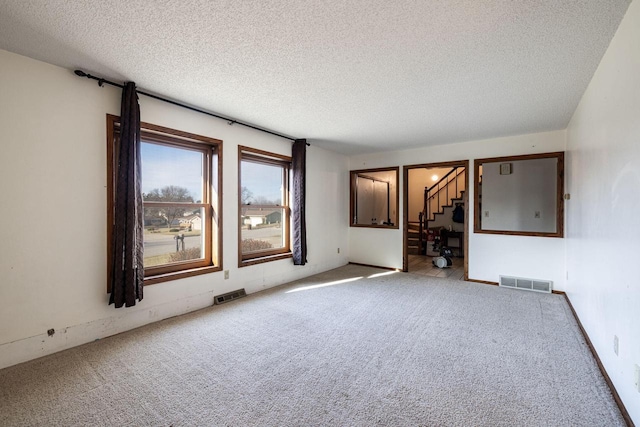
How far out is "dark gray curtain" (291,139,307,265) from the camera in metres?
4.63

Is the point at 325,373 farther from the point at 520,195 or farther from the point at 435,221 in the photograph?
the point at 435,221

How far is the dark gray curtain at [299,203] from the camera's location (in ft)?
15.2

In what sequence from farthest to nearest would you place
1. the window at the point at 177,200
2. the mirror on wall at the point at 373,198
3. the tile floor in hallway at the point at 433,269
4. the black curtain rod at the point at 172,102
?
the mirror on wall at the point at 373,198 → the tile floor in hallway at the point at 433,269 → the window at the point at 177,200 → the black curtain rod at the point at 172,102

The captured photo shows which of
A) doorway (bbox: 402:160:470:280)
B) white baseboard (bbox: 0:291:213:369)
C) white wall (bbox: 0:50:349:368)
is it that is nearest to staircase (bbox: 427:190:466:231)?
doorway (bbox: 402:160:470:280)

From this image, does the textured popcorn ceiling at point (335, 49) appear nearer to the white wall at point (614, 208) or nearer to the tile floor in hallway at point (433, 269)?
the white wall at point (614, 208)

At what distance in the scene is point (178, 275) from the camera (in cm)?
321

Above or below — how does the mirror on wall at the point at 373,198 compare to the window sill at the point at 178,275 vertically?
above

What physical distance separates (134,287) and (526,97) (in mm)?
4432

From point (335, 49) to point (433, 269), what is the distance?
16.0 feet

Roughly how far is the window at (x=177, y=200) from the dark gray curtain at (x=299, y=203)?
4.51 feet

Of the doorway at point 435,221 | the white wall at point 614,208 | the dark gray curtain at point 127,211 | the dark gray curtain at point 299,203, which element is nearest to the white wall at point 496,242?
the doorway at point 435,221

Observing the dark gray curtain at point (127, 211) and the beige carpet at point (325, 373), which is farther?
the dark gray curtain at point (127, 211)

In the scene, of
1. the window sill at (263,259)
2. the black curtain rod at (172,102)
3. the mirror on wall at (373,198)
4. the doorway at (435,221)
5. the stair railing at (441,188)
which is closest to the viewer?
the black curtain rod at (172,102)

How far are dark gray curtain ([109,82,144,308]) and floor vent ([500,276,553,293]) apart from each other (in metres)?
5.07
